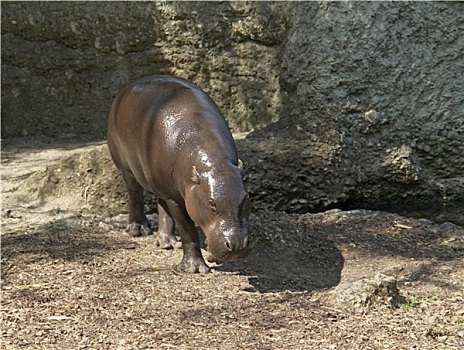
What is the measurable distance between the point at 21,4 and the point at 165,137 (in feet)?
15.3

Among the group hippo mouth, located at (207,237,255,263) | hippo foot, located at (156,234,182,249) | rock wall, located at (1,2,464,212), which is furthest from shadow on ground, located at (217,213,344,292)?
rock wall, located at (1,2,464,212)

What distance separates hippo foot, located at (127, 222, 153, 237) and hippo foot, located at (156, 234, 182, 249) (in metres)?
0.34

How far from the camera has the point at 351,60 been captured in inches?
332

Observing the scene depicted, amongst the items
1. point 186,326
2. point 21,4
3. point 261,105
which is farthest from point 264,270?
point 21,4

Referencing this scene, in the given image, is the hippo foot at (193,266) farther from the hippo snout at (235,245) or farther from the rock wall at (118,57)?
the rock wall at (118,57)

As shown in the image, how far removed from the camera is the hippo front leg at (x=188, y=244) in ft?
19.4

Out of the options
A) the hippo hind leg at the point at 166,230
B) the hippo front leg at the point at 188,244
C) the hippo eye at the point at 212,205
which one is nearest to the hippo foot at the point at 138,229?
the hippo hind leg at the point at 166,230

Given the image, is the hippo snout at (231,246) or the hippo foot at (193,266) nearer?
the hippo snout at (231,246)

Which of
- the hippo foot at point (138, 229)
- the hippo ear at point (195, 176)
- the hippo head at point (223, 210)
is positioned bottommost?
the hippo foot at point (138, 229)

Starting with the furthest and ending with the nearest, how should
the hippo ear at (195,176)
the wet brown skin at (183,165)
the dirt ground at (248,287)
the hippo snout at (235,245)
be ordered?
the hippo ear at (195,176) → the wet brown skin at (183,165) → the hippo snout at (235,245) → the dirt ground at (248,287)

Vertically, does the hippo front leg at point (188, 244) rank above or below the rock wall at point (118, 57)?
below

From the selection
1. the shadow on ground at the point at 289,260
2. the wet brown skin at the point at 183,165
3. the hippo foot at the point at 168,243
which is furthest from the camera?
the hippo foot at the point at 168,243

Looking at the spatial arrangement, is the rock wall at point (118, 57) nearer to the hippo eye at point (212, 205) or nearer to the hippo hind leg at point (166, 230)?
the hippo hind leg at point (166, 230)

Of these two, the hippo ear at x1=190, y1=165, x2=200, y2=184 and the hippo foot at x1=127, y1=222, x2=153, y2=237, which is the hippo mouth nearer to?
the hippo ear at x1=190, y1=165, x2=200, y2=184
